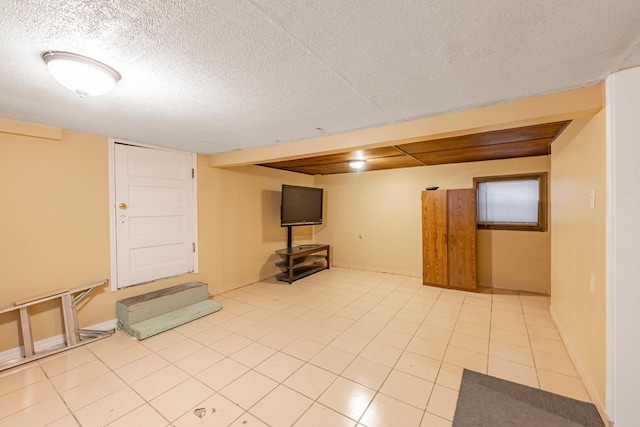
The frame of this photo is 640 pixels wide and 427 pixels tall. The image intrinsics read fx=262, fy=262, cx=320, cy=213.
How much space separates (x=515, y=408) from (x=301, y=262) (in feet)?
13.8

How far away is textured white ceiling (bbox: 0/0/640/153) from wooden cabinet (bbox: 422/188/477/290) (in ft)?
8.57

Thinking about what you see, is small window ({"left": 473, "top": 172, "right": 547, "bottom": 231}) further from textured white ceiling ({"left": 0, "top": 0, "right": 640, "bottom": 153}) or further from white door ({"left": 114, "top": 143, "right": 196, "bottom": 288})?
white door ({"left": 114, "top": 143, "right": 196, "bottom": 288})

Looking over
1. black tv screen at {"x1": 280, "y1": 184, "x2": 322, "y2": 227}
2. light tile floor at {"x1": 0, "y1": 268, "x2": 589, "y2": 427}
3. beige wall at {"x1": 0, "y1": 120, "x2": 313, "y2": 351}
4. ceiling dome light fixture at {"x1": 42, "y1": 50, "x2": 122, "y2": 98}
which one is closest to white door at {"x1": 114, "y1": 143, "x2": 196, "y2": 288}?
beige wall at {"x1": 0, "y1": 120, "x2": 313, "y2": 351}

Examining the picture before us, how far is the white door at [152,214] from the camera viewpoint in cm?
328

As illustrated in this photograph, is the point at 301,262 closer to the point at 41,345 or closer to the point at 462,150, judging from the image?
the point at 462,150

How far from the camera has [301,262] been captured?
5660 mm

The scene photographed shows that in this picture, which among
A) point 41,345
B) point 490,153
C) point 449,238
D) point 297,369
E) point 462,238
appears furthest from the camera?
point 449,238

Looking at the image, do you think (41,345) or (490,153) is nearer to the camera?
(41,345)

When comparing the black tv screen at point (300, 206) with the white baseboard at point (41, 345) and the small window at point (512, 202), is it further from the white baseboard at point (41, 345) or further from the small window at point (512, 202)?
the small window at point (512, 202)

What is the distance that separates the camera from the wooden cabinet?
4383 mm

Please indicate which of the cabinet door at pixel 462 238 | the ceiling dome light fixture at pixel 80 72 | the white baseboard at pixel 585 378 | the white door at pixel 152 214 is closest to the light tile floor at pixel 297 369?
the white baseboard at pixel 585 378

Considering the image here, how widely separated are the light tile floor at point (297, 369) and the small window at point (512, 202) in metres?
1.43

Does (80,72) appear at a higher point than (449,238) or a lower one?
higher

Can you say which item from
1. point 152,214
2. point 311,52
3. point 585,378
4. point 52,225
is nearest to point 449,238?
point 585,378
